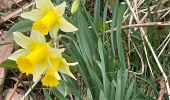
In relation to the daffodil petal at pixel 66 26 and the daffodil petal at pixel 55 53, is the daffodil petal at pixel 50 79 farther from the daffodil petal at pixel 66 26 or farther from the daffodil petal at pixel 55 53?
the daffodil petal at pixel 66 26

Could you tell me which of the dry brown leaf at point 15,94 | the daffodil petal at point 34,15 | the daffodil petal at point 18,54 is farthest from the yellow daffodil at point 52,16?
the dry brown leaf at point 15,94

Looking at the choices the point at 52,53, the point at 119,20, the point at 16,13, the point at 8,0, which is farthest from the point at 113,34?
the point at 8,0

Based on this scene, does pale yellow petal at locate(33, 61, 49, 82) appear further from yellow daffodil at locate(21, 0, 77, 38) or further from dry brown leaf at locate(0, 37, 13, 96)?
dry brown leaf at locate(0, 37, 13, 96)

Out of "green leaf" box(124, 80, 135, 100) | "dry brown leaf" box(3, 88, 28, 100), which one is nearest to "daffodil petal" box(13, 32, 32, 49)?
"green leaf" box(124, 80, 135, 100)

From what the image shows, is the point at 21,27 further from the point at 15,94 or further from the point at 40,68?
the point at 40,68

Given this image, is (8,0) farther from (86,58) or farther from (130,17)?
(86,58)

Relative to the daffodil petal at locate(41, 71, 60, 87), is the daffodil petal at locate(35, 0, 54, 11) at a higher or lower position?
higher

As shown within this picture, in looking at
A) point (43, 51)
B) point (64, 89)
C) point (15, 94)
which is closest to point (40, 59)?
point (43, 51)

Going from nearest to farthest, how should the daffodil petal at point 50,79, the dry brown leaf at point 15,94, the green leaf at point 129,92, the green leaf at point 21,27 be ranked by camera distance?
the daffodil petal at point 50,79
the green leaf at point 129,92
the green leaf at point 21,27
the dry brown leaf at point 15,94
